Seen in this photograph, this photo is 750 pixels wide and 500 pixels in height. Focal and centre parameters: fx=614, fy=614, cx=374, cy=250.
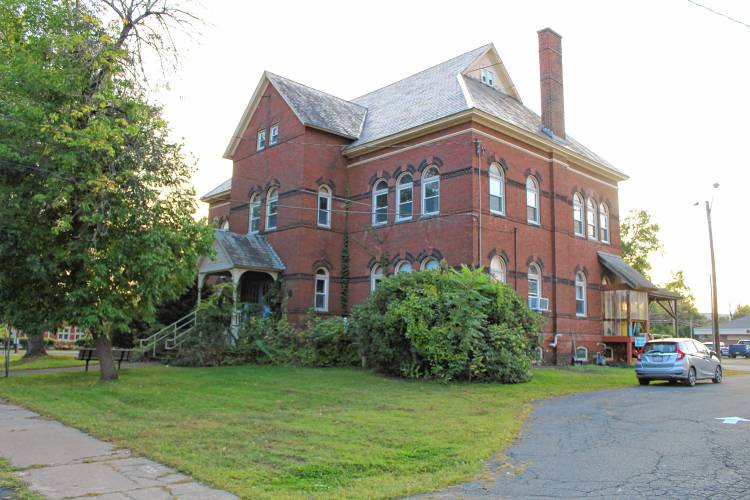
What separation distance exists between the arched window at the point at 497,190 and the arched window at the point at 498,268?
5.82 ft

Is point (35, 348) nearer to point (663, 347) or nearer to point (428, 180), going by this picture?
point (428, 180)

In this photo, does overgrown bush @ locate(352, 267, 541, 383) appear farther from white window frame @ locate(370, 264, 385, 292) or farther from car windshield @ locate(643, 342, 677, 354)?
white window frame @ locate(370, 264, 385, 292)

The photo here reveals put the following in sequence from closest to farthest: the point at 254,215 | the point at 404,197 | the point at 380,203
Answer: the point at 404,197, the point at 380,203, the point at 254,215

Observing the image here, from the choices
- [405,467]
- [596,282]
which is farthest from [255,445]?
[596,282]

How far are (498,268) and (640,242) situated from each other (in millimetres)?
27929

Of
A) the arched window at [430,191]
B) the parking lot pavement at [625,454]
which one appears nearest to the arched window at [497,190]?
the arched window at [430,191]

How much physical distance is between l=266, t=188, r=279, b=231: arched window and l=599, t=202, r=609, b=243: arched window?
1523 cm

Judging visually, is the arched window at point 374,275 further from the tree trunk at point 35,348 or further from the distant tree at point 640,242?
the distant tree at point 640,242

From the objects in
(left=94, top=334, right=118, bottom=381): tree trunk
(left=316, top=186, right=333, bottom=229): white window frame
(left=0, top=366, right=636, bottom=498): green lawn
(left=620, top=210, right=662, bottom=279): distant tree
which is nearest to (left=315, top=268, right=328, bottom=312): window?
(left=316, top=186, right=333, bottom=229): white window frame

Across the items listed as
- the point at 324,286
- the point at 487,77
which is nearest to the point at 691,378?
the point at 324,286

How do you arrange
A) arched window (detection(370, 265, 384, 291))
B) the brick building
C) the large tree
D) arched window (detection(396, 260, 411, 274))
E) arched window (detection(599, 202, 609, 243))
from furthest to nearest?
arched window (detection(599, 202, 609, 243))
arched window (detection(370, 265, 384, 291))
arched window (detection(396, 260, 411, 274))
the brick building
the large tree

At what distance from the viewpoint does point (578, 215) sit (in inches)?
1088

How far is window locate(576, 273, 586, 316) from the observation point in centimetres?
2691

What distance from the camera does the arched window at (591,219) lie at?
92.5ft
